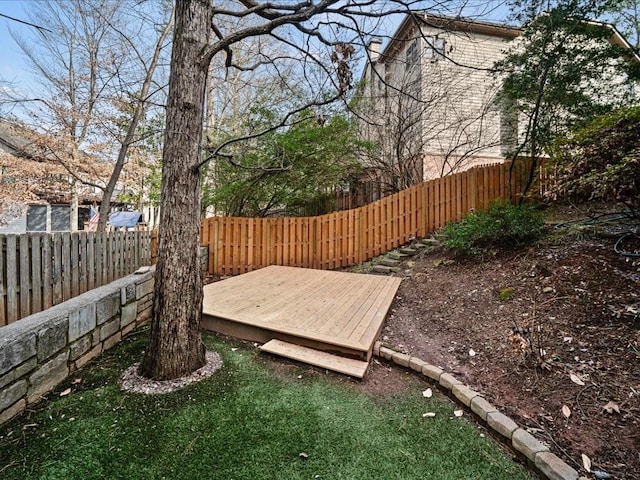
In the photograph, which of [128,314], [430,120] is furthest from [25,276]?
[430,120]

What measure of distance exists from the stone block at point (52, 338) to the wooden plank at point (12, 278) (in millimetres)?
901

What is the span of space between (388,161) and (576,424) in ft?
25.4

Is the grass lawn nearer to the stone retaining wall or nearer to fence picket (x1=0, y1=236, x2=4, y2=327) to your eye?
the stone retaining wall

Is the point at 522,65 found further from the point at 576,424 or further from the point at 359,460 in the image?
the point at 359,460

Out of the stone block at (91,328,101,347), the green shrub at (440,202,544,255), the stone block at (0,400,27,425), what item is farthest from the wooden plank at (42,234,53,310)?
the green shrub at (440,202,544,255)

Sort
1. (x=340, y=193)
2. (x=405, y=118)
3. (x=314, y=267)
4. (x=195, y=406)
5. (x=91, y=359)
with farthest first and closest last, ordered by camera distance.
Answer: (x=340, y=193) < (x=405, y=118) < (x=314, y=267) < (x=91, y=359) < (x=195, y=406)

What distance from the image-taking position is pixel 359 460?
1.82 m

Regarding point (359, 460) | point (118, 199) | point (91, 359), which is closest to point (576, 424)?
point (359, 460)

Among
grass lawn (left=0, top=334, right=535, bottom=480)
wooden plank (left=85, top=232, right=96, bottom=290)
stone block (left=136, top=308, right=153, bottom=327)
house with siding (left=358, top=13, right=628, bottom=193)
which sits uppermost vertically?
house with siding (left=358, top=13, right=628, bottom=193)

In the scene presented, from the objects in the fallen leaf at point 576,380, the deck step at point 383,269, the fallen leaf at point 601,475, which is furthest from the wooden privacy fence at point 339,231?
the fallen leaf at point 601,475

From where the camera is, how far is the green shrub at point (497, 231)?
16.2 ft

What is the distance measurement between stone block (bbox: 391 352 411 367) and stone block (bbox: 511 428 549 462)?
1.07 meters

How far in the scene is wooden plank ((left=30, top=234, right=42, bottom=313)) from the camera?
3061 millimetres

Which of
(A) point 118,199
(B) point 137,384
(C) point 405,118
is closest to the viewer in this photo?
(B) point 137,384
